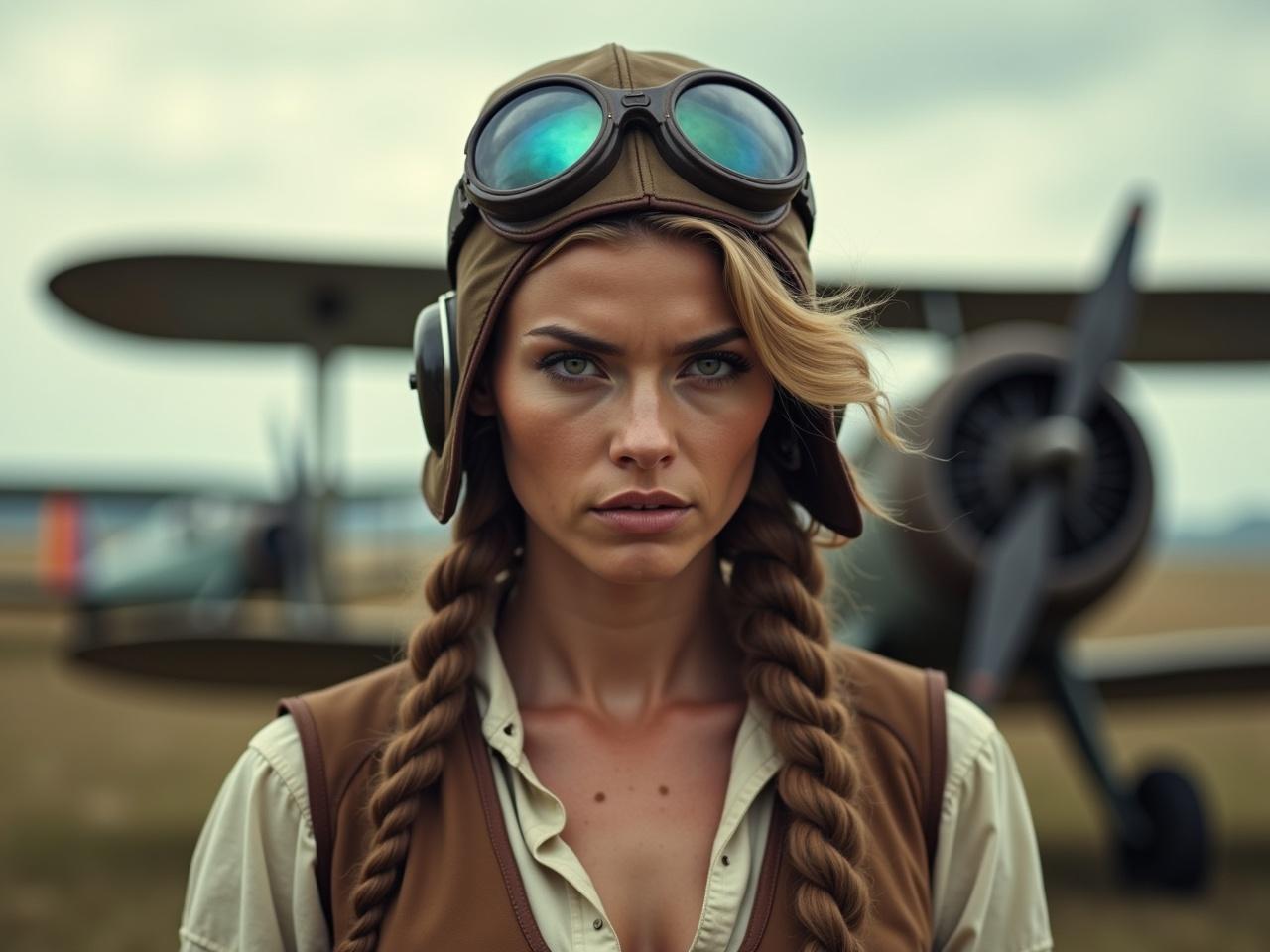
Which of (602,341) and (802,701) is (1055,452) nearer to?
(802,701)

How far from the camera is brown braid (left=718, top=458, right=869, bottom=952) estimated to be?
1.48 meters

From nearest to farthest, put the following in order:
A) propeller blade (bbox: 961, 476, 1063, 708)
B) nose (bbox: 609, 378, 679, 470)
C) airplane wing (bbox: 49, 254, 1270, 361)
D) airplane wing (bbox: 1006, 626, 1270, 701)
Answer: nose (bbox: 609, 378, 679, 470), propeller blade (bbox: 961, 476, 1063, 708), airplane wing (bbox: 49, 254, 1270, 361), airplane wing (bbox: 1006, 626, 1270, 701)

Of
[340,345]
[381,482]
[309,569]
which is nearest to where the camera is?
[309,569]

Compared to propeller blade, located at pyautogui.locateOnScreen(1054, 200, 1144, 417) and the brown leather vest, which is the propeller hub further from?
the brown leather vest

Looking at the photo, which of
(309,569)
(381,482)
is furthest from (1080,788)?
(381,482)

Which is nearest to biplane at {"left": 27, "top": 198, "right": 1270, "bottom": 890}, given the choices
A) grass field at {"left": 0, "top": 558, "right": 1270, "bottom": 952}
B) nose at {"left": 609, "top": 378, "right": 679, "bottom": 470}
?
grass field at {"left": 0, "top": 558, "right": 1270, "bottom": 952}

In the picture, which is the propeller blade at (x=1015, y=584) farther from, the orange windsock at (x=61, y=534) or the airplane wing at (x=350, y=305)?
the orange windsock at (x=61, y=534)

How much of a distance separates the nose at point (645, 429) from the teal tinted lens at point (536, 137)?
0.28 metres

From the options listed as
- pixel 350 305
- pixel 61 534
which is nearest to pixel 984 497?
pixel 350 305

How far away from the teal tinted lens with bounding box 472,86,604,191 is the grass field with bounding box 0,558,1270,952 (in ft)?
16.7

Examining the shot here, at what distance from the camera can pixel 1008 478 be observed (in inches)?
223

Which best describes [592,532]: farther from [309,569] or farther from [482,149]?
[309,569]

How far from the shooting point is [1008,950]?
1.64m

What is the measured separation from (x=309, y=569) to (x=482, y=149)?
6607 mm
